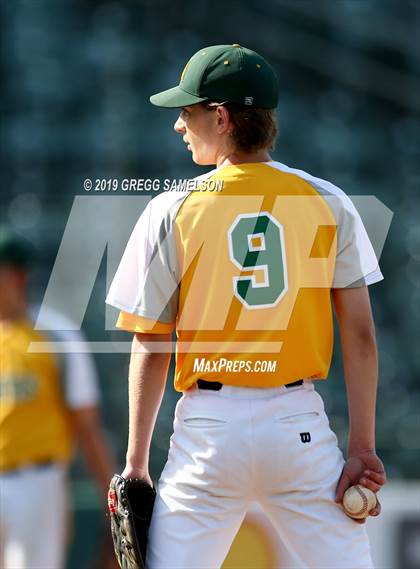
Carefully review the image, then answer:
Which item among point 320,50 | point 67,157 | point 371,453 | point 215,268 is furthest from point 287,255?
point 320,50

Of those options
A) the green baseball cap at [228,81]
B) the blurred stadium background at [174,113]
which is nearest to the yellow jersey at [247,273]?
the green baseball cap at [228,81]

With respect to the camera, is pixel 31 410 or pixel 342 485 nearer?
pixel 342 485

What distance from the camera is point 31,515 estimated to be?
3.77 m

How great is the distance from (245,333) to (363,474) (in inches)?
14.8

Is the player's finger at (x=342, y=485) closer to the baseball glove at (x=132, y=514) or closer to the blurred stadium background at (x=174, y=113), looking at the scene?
the baseball glove at (x=132, y=514)

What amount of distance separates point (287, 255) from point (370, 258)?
20 cm

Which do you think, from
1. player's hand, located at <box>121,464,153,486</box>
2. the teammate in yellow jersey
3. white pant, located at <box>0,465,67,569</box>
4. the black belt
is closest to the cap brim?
the black belt

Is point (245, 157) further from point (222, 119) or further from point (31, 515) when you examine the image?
point (31, 515)

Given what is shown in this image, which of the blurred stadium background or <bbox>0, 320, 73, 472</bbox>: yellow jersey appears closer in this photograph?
<bbox>0, 320, 73, 472</bbox>: yellow jersey

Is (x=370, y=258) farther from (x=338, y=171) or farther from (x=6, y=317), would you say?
(x=338, y=171)

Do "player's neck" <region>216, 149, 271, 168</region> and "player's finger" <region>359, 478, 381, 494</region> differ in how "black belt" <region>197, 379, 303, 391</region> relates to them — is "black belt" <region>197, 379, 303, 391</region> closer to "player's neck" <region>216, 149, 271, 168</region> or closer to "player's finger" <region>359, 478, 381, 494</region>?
"player's finger" <region>359, 478, 381, 494</region>

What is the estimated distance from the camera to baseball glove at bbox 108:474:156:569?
2.20m

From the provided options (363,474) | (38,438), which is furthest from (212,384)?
(38,438)

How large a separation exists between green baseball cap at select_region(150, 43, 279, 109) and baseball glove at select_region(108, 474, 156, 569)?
0.81 metres
